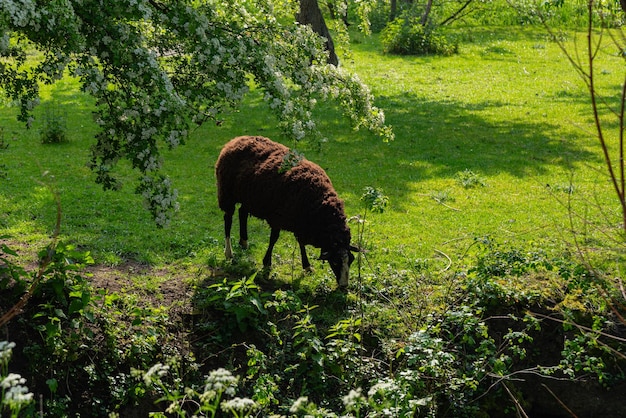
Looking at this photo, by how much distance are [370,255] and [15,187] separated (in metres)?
6.74

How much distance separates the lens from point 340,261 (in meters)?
9.02

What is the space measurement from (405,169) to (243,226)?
5805mm

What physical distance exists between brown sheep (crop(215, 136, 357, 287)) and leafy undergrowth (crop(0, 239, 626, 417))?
1.88ft

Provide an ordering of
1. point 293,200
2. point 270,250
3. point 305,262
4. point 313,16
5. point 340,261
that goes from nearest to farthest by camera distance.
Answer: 1. point 340,261
2. point 293,200
3. point 270,250
4. point 305,262
5. point 313,16

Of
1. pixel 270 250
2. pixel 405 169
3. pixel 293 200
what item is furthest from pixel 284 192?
pixel 405 169

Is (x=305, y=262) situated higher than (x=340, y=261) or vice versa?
(x=340, y=261)

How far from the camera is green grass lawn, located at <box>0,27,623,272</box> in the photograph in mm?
10836

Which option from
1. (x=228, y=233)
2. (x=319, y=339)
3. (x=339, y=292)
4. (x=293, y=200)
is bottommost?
(x=319, y=339)

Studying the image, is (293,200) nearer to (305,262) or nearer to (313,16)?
(305,262)

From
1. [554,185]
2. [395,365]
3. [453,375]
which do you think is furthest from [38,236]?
[554,185]

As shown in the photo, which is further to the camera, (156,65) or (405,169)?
(405,169)

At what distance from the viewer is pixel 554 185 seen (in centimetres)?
1359

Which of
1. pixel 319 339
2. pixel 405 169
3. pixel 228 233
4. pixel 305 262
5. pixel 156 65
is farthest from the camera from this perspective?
→ pixel 405 169

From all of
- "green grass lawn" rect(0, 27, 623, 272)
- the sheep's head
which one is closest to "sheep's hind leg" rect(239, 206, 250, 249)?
"green grass lawn" rect(0, 27, 623, 272)
